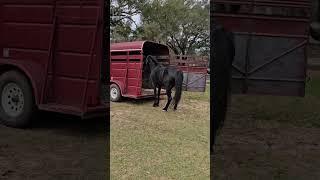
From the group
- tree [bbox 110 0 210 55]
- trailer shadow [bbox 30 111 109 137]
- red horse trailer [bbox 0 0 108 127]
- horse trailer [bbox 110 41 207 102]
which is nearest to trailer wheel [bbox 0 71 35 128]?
red horse trailer [bbox 0 0 108 127]

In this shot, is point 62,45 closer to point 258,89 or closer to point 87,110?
point 87,110

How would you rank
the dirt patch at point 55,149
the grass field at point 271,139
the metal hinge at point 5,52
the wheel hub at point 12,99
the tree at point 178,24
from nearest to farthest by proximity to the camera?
1. the tree at point 178,24
2. the grass field at point 271,139
3. the dirt patch at point 55,149
4. the metal hinge at point 5,52
5. the wheel hub at point 12,99

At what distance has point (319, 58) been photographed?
2.44 metres

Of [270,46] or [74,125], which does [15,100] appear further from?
[270,46]

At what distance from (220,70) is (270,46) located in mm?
362

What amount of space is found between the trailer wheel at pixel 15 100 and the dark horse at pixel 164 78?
6.81ft

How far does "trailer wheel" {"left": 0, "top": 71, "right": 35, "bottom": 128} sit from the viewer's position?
3916mm

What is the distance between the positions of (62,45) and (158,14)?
1.67 meters

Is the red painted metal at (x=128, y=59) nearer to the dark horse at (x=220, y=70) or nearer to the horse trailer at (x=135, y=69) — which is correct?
the horse trailer at (x=135, y=69)

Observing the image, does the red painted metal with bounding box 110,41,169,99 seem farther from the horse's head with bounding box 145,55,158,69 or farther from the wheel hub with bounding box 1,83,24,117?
the wheel hub with bounding box 1,83,24,117

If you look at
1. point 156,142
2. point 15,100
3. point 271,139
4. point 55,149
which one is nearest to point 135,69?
point 156,142

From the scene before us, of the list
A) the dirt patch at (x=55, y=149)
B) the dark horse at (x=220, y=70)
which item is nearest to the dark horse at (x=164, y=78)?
the dark horse at (x=220, y=70)

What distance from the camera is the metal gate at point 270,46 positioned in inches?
84.9

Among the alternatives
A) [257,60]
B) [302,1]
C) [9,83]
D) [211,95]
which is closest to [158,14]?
[211,95]
